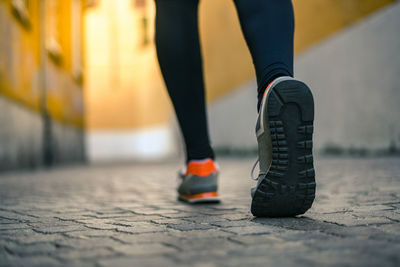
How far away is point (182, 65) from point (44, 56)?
4317mm

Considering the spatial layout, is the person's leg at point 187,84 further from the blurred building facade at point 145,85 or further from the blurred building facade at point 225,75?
the blurred building facade at point 145,85

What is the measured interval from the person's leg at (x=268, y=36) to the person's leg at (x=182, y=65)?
1.08 ft

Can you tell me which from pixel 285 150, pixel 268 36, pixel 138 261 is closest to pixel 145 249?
pixel 138 261

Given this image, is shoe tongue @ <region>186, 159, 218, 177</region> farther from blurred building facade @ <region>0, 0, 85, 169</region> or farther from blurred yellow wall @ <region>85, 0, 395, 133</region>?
blurred yellow wall @ <region>85, 0, 395, 133</region>

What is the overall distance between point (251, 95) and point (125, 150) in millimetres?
8363

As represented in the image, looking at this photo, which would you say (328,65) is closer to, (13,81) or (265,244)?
(13,81)

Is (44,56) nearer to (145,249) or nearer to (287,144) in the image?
(287,144)

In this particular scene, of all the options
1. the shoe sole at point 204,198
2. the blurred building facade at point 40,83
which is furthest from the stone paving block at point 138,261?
→ the blurred building facade at point 40,83

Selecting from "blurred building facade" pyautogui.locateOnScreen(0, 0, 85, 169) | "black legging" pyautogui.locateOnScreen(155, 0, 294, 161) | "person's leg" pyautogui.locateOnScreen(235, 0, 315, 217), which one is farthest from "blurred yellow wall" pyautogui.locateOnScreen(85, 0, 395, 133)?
"person's leg" pyautogui.locateOnScreen(235, 0, 315, 217)

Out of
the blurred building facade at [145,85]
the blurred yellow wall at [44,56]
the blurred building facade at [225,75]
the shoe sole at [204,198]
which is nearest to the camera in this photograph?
the shoe sole at [204,198]

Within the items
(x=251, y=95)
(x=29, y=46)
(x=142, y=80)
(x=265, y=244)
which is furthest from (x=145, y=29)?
(x=265, y=244)

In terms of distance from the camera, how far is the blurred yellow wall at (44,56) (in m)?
4.05

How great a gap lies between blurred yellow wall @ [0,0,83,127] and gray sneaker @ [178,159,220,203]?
9.17ft

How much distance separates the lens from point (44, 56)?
5.42 m
